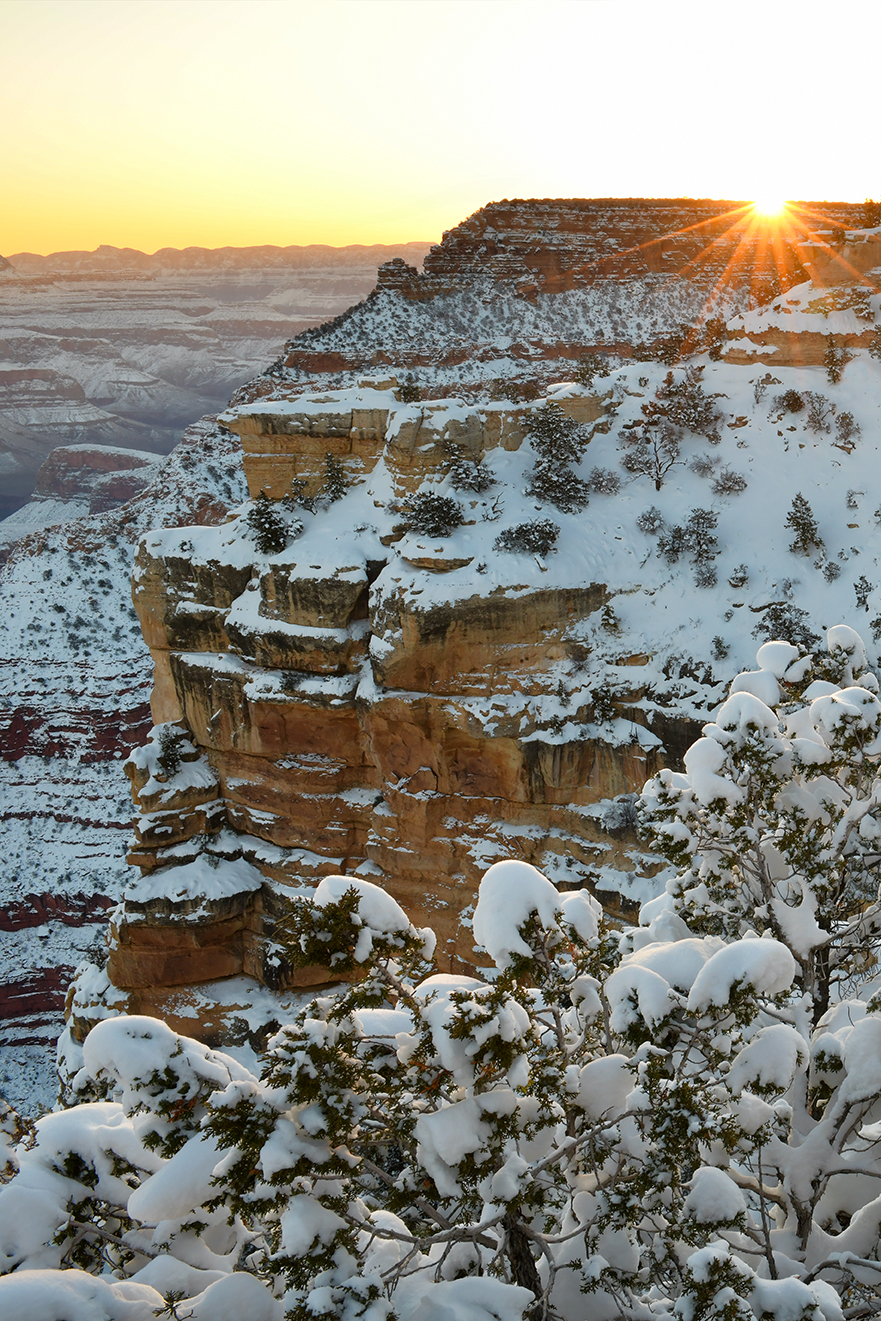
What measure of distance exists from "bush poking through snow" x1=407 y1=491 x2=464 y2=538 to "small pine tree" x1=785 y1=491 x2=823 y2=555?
798 cm

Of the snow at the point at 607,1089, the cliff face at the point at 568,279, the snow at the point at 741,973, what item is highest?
the cliff face at the point at 568,279

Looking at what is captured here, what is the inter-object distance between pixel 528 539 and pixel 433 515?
2.42 meters

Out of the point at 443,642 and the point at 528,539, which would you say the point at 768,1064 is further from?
the point at 528,539

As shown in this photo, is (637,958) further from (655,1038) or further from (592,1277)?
(592,1277)

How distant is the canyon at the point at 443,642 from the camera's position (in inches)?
727

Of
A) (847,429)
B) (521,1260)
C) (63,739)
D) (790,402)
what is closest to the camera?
(521,1260)

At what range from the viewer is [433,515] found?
64.1 feet

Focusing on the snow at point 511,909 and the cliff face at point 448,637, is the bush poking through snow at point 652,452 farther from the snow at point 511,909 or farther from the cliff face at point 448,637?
the snow at point 511,909

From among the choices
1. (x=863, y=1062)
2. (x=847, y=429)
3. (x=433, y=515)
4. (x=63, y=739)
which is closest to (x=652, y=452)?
(x=847, y=429)

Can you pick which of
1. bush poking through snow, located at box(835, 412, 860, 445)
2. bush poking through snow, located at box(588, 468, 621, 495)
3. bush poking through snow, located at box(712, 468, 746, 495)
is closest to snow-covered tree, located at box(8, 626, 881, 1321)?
bush poking through snow, located at box(712, 468, 746, 495)

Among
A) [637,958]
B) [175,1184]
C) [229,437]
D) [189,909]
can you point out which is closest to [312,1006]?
[175,1184]

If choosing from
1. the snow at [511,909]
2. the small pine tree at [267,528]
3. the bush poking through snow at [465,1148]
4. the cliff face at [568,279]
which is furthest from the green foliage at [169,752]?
the cliff face at [568,279]

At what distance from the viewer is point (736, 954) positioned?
Result: 4.72 meters

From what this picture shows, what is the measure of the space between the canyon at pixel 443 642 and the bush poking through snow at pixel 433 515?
376 millimetres
